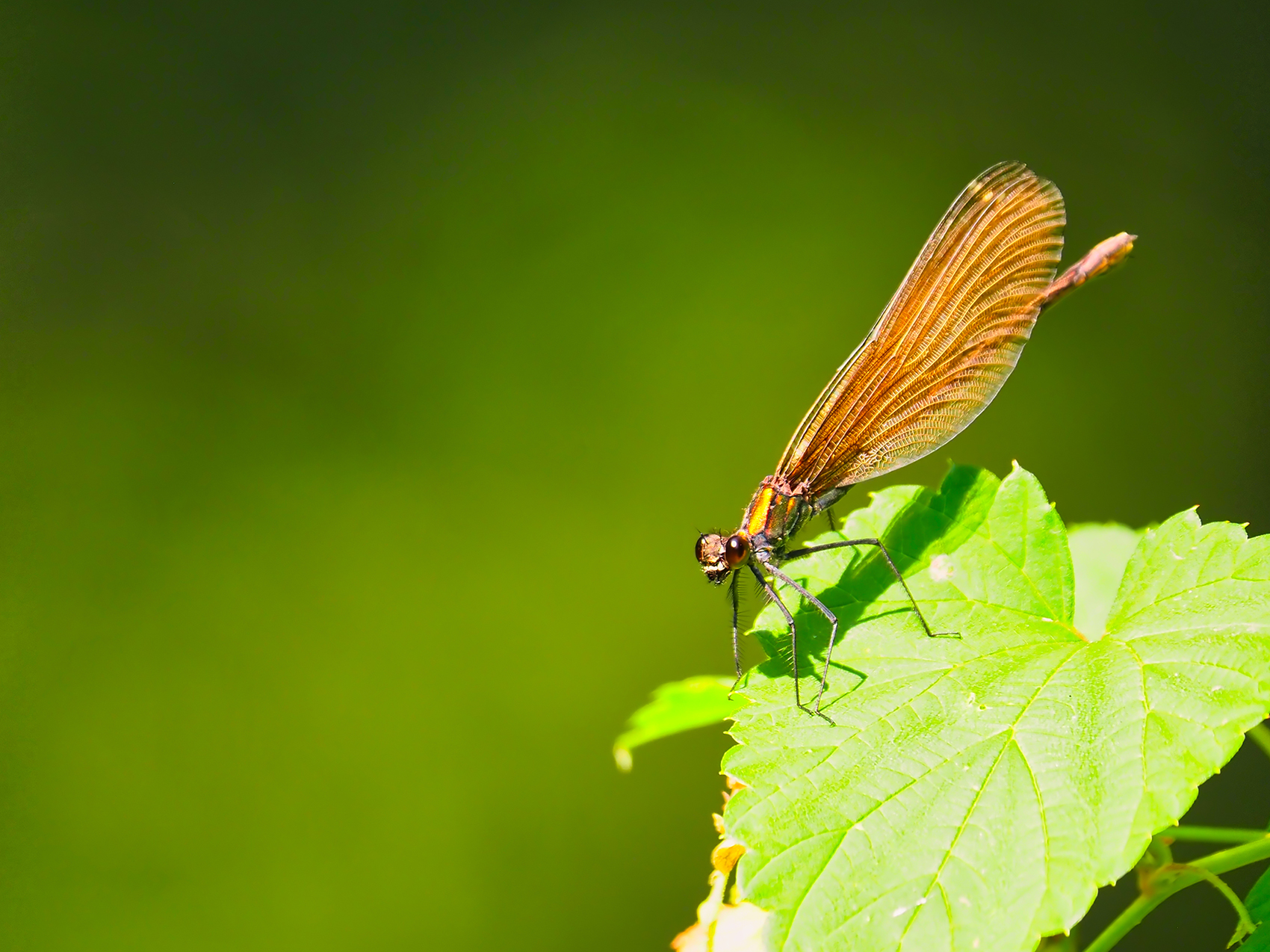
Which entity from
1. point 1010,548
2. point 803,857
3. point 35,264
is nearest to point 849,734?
point 803,857

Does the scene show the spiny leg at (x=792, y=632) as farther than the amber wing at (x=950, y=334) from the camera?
No

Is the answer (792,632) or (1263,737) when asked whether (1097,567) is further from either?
(792,632)

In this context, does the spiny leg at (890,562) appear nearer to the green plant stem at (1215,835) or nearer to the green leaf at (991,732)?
the green leaf at (991,732)

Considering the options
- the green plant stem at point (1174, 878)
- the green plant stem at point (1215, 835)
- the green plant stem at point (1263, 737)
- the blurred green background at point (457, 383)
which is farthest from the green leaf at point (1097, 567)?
the blurred green background at point (457, 383)

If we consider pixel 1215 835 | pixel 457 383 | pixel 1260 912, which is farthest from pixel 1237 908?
pixel 457 383

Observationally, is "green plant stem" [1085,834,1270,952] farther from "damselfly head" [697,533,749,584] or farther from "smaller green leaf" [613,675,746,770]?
"damselfly head" [697,533,749,584]
